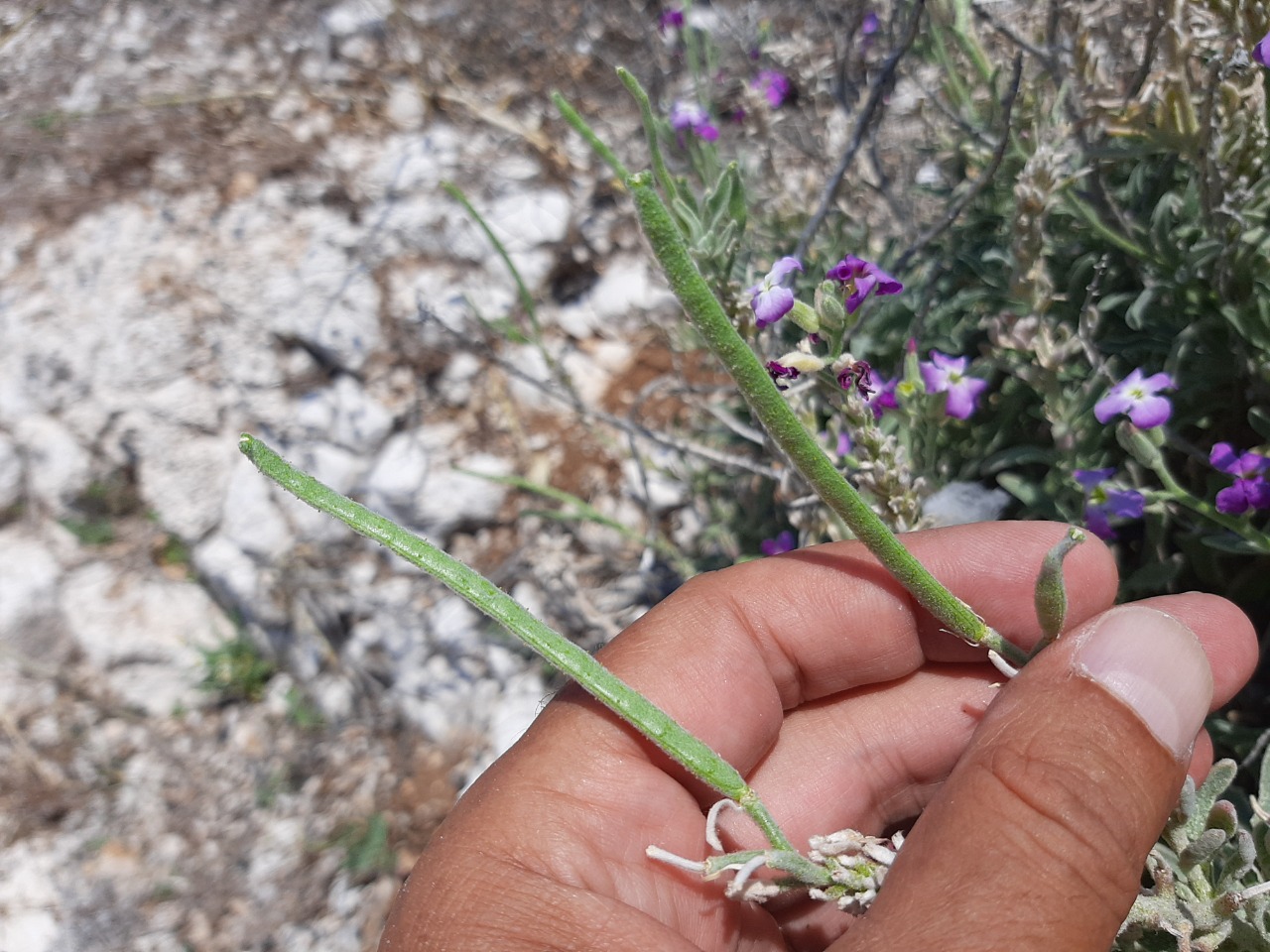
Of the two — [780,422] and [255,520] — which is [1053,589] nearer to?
[780,422]

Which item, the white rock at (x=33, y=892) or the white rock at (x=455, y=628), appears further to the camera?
the white rock at (x=455, y=628)

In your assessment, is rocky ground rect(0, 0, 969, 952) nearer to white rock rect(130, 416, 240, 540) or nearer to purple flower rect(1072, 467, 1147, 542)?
white rock rect(130, 416, 240, 540)

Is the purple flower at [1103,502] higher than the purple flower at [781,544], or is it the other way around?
the purple flower at [1103,502]

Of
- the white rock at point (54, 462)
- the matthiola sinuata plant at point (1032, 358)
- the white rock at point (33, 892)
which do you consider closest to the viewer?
the matthiola sinuata plant at point (1032, 358)

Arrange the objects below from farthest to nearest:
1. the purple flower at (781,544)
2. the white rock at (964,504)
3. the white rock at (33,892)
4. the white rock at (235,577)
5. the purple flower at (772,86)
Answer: the white rock at (235,577) → the white rock at (33,892) → the purple flower at (772,86) → the purple flower at (781,544) → the white rock at (964,504)

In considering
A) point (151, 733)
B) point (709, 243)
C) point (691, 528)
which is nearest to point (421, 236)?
point (691, 528)

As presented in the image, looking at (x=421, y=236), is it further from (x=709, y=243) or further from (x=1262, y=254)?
(x=1262, y=254)

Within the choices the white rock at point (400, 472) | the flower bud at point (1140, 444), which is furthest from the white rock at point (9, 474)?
the flower bud at point (1140, 444)

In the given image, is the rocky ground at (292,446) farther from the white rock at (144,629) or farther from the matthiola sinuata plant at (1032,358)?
the matthiola sinuata plant at (1032,358)
